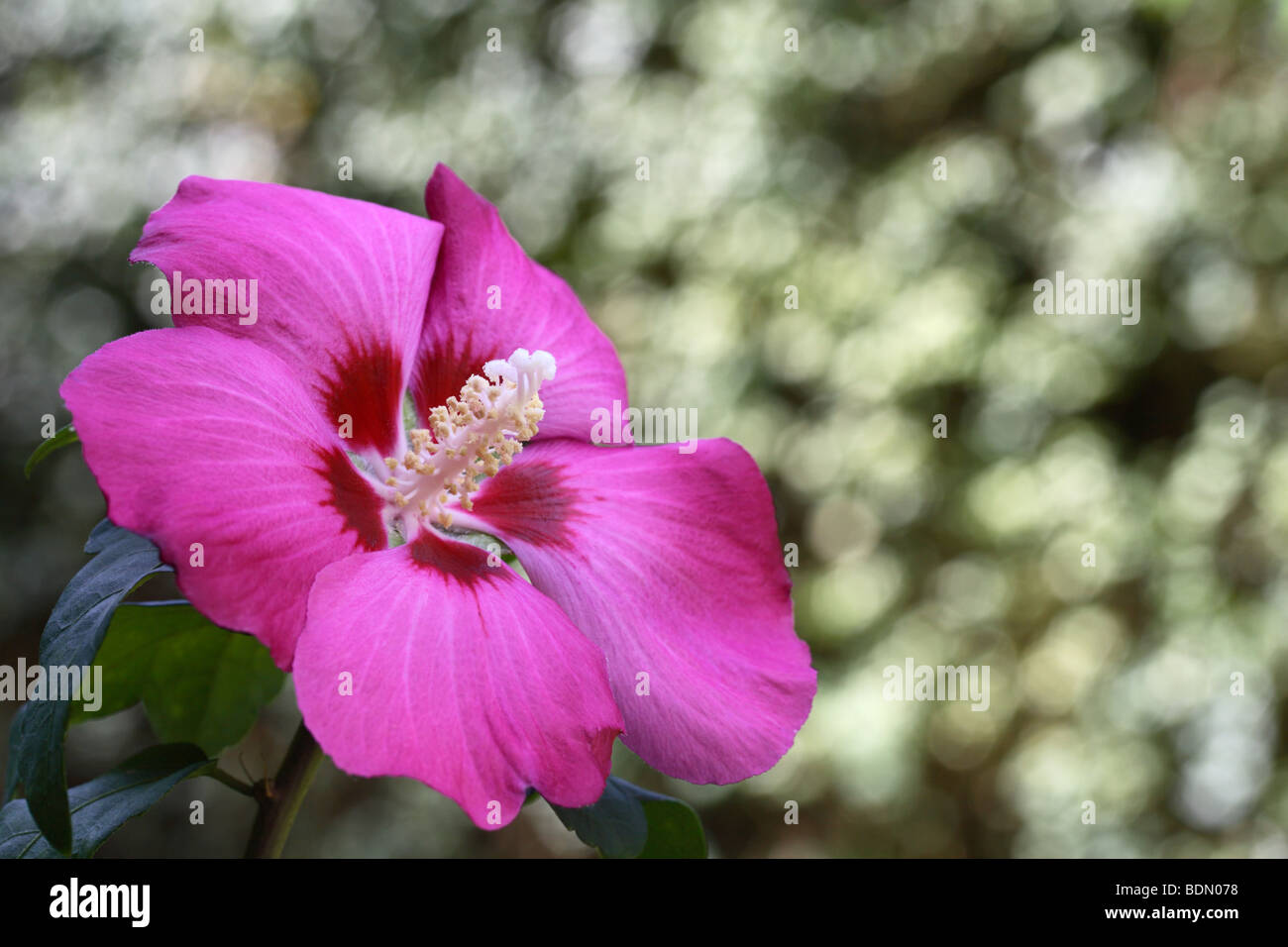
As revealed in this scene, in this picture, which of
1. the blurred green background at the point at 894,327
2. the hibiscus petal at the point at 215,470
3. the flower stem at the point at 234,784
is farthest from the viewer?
the blurred green background at the point at 894,327

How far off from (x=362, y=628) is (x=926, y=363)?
1.98m

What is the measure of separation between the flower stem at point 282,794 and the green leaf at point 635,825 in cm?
11

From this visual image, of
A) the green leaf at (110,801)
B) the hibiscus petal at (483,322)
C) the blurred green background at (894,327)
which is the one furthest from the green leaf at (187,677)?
the blurred green background at (894,327)

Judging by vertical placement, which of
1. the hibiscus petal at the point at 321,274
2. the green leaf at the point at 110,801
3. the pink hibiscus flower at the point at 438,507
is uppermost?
the hibiscus petal at the point at 321,274

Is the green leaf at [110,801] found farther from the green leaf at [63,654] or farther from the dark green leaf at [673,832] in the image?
the dark green leaf at [673,832]

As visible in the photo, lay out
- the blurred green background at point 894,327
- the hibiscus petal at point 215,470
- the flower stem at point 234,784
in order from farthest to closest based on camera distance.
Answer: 1. the blurred green background at point 894,327
2. the flower stem at point 234,784
3. the hibiscus petal at point 215,470

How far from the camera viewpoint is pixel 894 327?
2275 millimetres

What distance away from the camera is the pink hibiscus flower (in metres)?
0.41

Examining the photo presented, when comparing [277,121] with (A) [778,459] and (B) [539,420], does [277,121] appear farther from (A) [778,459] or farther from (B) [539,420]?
(B) [539,420]

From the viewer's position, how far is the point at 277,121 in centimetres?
246

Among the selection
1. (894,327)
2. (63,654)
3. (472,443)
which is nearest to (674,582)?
(472,443)

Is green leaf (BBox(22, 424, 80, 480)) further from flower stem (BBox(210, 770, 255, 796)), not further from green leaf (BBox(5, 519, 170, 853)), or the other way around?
flower stem (BBox(210, 770, 255, 796))

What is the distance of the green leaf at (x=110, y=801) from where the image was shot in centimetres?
47

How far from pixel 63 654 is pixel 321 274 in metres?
0.20
